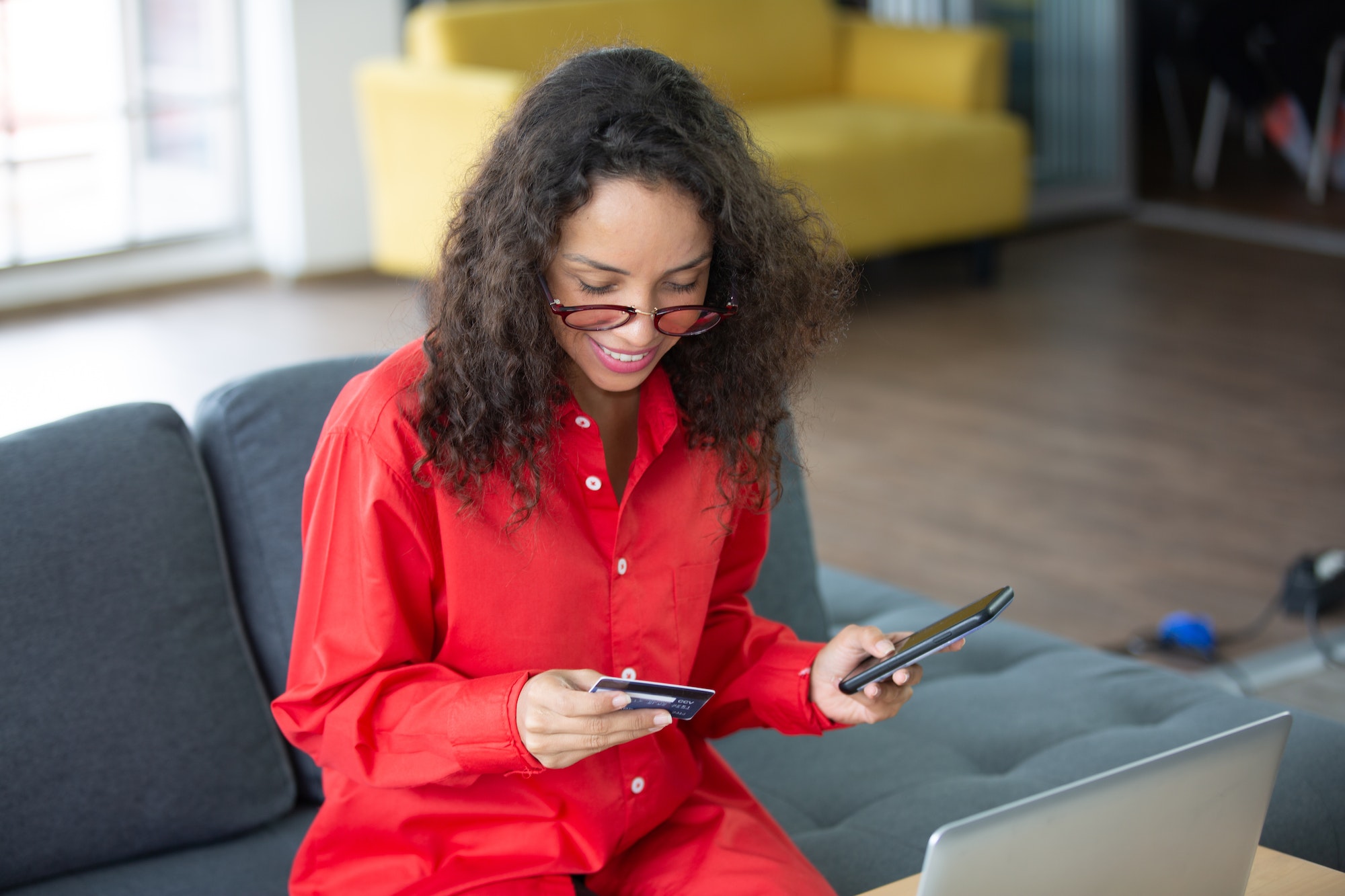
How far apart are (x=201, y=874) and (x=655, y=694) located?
640 mm

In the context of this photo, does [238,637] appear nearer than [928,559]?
Yes

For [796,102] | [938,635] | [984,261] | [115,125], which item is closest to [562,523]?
A: [938,635]

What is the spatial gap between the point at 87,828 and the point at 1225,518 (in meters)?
2.75

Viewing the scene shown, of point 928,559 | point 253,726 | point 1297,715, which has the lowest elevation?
point 928,559

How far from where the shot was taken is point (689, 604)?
52.4 inches

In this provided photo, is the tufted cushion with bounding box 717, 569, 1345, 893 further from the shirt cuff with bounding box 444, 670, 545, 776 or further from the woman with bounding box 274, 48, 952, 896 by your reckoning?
the shirt cuff with bounding box 444, 670, 545, 776

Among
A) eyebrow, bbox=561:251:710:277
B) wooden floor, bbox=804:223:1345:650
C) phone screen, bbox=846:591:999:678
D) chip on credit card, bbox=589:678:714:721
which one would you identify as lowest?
wooden floor, bbox=804:223:1345:650

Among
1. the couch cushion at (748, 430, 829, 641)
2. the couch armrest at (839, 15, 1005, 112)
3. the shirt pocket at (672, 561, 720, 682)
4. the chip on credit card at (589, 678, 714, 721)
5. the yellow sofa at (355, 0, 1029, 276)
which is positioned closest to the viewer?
the chip on credit card at (589, 678, 714, 721)

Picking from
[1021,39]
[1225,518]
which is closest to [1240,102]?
[1021,39]

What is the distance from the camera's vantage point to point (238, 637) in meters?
1.57

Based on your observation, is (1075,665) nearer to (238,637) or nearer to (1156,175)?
(238,637)

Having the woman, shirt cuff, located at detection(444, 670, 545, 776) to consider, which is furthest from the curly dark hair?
Result: shirt cuff, located at detection(444, 670, 545, 776)

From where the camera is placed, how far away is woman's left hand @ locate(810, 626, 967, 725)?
1.27 metres

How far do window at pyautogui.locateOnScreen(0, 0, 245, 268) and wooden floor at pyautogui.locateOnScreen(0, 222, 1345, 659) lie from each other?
1.02 ft
